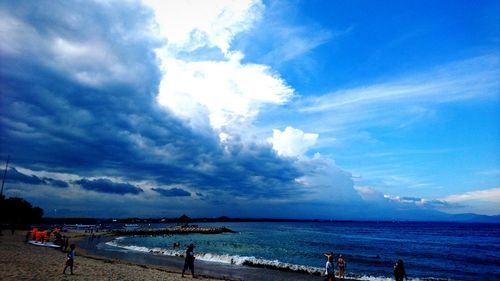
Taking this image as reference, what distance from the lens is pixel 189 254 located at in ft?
71.9

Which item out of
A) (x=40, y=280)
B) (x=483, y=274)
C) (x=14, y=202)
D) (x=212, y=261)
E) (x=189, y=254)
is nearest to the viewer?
(x=40, y=280)

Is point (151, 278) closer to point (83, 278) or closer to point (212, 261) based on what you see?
point (83, 278)

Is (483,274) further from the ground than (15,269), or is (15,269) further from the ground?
(15,269)

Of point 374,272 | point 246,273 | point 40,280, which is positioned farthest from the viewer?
point 374,272

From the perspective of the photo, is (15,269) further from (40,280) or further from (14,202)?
(14,202)

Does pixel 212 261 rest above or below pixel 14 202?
below

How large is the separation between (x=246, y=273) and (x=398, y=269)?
1160 centimetres

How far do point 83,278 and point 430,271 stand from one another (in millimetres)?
31714

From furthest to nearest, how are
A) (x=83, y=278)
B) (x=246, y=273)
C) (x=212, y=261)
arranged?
(x=212, y=261)
(x=246, y=273)
(x=83, y=278)

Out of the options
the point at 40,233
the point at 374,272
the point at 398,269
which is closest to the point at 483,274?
the point at 374,272

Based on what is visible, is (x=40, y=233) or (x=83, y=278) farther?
(x=40, y=233)

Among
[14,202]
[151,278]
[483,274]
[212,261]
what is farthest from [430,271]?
[14,202]

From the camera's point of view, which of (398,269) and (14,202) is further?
(14,202)

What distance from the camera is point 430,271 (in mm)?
33438
